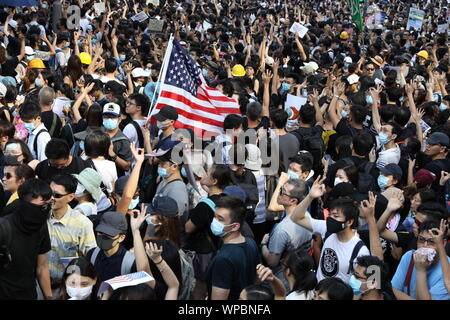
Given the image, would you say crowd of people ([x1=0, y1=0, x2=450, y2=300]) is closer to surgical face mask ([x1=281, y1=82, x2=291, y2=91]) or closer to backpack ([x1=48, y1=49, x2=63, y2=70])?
surgical face mask ([x1=281, y1=82, x2=291, y2=91])

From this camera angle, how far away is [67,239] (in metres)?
5.17

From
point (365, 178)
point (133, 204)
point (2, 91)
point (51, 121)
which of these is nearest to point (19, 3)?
point (2, 91)

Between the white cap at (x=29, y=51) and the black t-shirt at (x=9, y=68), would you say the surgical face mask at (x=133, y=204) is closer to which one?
the black t-shirt at (x=9, y=68)

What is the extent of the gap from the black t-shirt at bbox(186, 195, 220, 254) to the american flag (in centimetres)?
256

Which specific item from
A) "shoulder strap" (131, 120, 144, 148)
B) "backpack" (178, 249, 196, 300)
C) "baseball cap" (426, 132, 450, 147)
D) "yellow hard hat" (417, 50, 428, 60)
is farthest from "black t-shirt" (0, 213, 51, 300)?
"yellow hard hat" (417, 50, 428, 60)

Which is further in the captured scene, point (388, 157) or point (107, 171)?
point (388, 157)

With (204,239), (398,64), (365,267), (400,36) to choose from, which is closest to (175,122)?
(204,239)

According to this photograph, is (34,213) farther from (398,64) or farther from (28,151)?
(398,64)

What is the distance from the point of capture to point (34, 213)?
4.57 m

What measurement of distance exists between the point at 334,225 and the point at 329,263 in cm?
31

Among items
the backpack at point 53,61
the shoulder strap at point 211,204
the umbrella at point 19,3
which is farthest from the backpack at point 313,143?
the umbrella at point 19,3

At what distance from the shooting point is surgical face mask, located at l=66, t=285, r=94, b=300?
14.9 feet

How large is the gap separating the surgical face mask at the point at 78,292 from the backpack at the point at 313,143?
4210 mm

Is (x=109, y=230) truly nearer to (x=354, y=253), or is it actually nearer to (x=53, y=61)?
(x=354, y=253)
